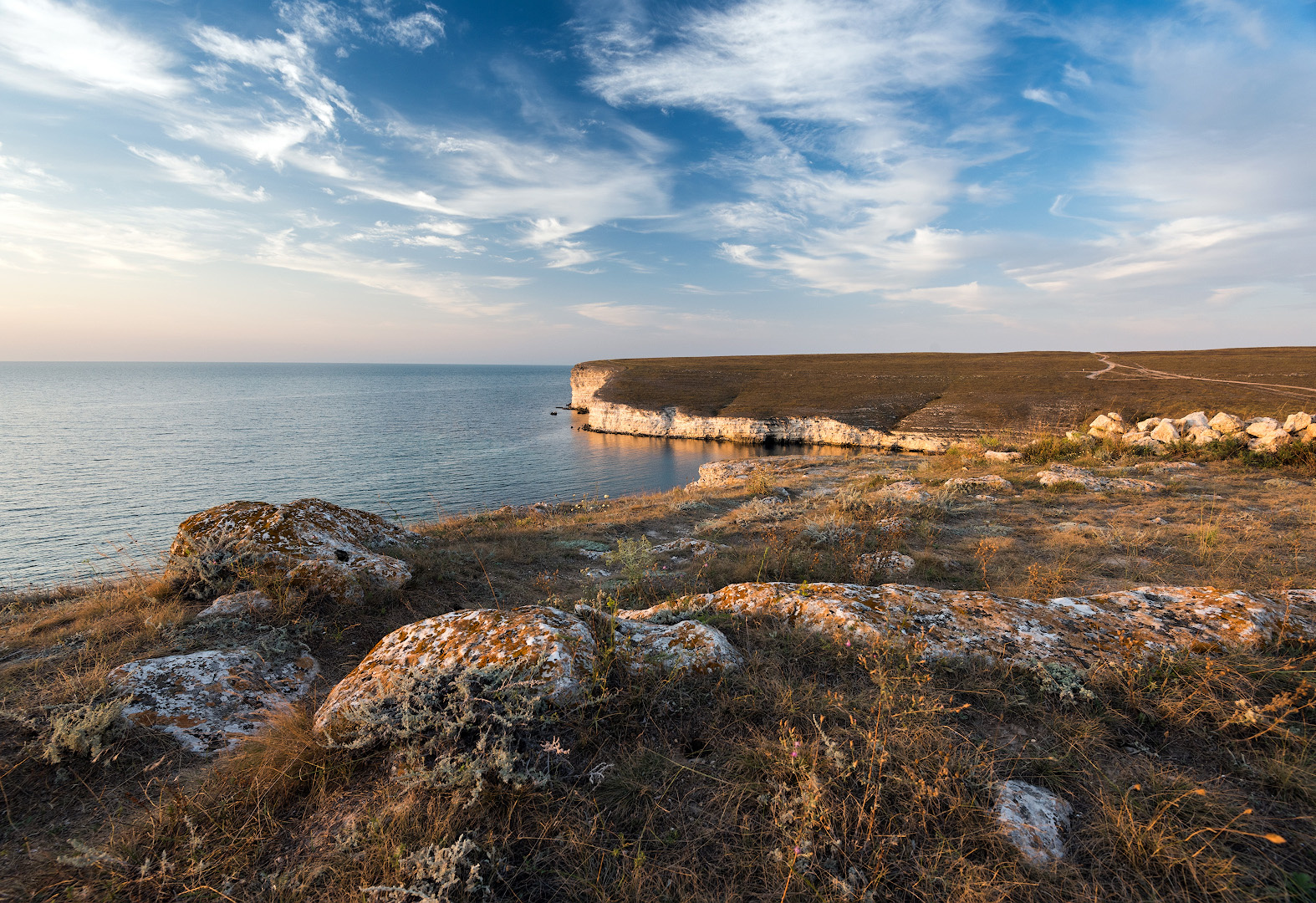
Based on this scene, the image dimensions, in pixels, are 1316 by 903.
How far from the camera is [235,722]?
3471mm

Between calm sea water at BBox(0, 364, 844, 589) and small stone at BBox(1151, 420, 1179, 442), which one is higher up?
small stone at BBox(1151, 420, 1179, 442)

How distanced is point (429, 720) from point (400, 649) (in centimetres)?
92

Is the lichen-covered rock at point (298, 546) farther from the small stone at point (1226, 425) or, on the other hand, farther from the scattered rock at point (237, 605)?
the small stone at point (1226, 425)

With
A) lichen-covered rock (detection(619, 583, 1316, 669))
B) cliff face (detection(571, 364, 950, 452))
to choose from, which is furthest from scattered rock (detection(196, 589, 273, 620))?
cliff face (detection(571, 364, 950, 452))

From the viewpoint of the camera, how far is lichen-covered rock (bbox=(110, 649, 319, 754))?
3338 mm

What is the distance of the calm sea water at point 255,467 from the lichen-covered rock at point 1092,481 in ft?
47.9

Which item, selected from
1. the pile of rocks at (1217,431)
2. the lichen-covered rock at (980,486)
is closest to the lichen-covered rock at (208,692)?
the lichen-covered rock at (980,486)

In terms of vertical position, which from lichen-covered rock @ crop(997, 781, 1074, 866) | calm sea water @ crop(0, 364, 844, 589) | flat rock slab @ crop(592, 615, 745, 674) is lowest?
calm sea water @ crop(0, 364, 844, 589)

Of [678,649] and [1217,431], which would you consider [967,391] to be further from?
[678,649]

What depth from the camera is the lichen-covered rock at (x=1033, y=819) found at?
2.22 meters

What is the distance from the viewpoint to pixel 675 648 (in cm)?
362

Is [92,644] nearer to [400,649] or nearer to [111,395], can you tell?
[400,649]

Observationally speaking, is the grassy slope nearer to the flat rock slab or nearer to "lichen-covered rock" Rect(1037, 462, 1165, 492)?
"lichen-covered rock" Rect(1037, 462, 1165, 492)

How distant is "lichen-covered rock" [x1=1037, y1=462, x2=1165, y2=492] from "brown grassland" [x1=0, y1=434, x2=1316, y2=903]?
879 cm
